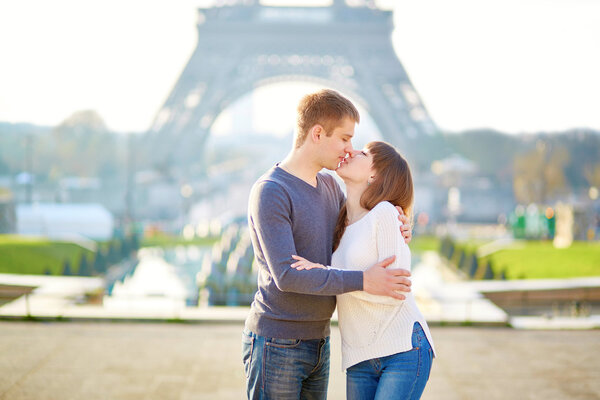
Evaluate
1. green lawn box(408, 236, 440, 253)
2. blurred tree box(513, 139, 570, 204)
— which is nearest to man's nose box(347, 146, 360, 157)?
green lawn box(408, 236, 440, 253)

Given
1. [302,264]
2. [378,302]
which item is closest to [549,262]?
[378,302]

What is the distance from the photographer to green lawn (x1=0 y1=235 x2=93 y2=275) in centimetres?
1268

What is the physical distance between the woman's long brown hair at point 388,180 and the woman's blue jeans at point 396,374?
1.52ft

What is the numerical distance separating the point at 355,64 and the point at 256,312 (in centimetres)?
3218

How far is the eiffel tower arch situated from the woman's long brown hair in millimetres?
31619

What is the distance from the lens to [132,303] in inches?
356

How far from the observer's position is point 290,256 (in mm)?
2264

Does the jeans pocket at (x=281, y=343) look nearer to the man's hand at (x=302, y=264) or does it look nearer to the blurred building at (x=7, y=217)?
the man's hand at (x=302, y=264)

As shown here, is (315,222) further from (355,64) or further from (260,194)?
(355,64)

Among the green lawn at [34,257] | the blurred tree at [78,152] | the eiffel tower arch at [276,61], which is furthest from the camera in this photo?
the blurred tree at [78,152]

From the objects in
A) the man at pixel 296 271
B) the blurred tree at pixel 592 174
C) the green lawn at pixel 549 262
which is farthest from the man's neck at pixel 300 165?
the blurred tree at pixel 592 174

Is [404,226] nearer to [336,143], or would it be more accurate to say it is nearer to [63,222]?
[336,143]

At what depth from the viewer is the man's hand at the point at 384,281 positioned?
2.26 metres

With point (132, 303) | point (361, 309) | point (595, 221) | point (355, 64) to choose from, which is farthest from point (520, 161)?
point (361, 309)
